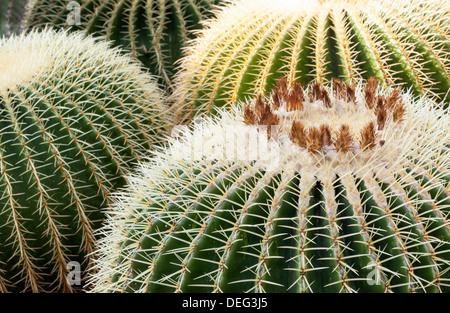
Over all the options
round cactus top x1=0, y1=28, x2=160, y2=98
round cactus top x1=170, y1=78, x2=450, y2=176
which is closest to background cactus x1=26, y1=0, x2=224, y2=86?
round cactus top x1=0, y1=28, x2=160, y2=98

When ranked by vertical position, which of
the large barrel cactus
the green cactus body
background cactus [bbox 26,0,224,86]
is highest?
the green cactus body

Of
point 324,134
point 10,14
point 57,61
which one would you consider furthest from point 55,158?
point 10,14

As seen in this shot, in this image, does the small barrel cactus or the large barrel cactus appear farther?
the small barrel cactus

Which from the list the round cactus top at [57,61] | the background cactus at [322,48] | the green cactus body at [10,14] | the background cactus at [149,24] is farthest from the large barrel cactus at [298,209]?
the green cactus body at [10,14]

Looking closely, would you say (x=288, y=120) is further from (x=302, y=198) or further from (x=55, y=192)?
(x=55, y=192)

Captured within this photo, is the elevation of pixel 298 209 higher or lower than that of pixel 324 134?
lower

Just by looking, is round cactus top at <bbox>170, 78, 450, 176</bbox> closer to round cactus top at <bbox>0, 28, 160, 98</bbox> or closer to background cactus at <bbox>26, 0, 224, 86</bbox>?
round cactus top at <bbox>0, 28, 160, 98</bbox>

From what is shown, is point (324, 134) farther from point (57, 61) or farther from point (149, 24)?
point (149, 24)
